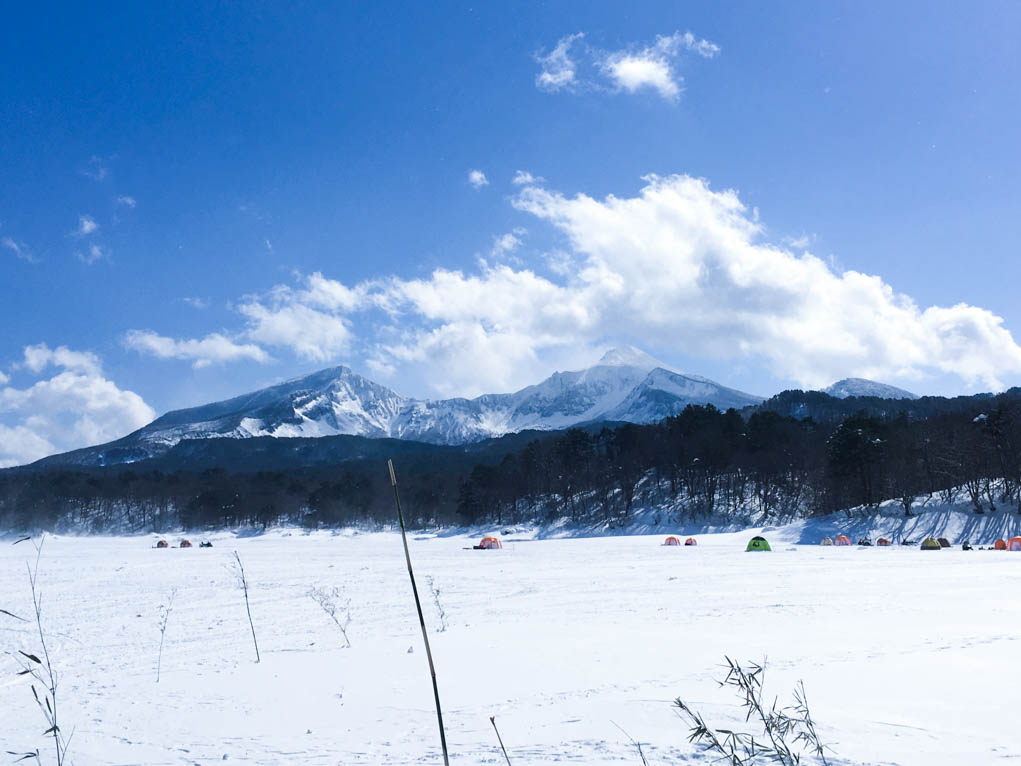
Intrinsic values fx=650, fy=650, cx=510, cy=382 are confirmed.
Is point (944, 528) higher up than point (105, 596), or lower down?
lower down

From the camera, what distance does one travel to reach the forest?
Result: 51.2 meters

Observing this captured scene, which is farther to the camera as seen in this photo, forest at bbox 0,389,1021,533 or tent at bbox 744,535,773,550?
forest at bbox 0,389,1021,533

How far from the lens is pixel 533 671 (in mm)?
9188

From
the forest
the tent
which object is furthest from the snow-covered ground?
the forest

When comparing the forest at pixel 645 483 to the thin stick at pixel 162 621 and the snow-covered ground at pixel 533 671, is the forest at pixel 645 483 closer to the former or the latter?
the thin stick at pixel 162 621

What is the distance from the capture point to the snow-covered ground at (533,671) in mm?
6344

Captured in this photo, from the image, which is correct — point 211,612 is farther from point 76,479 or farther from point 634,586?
point 76,479

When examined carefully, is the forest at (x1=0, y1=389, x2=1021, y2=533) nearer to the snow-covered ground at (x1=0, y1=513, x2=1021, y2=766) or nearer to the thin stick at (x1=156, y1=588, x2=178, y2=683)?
the thin stick at (x1=156, y1=588, x2=178, y2=683)

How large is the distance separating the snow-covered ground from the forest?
103 feet

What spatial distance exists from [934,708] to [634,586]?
1356cm

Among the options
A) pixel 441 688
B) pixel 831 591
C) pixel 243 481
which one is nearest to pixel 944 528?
pixel 831 591

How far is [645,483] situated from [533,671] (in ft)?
251

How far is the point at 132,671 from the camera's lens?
34.4 feet

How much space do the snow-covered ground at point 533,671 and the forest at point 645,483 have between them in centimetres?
3136
